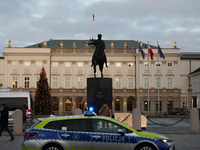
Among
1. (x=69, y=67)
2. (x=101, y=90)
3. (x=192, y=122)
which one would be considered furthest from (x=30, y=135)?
(x=69, y=67)

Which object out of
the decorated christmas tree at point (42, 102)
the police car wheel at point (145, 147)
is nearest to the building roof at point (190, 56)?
the decorated christmas tree at point (42, 102)

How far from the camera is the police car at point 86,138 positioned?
9250 mm

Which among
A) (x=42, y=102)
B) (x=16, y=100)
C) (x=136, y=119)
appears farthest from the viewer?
(x=42, y=102)

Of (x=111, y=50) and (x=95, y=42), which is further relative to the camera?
(x=111, y=50)

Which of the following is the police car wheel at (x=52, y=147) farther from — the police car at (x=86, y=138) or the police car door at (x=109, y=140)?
the police car door at (x=109, y=140)

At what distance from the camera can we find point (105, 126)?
9.55 metres

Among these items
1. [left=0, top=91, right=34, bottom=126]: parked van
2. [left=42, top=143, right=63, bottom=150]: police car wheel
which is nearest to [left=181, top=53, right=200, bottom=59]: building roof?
[left=0, top=91, right=34, bottom=126]: parked van

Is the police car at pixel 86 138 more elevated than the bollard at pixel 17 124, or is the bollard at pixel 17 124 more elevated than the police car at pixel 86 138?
the police car at pixel 86 138

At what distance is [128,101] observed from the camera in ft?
234

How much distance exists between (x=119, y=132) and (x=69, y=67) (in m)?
60.6

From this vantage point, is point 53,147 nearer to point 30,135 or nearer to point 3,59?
point 30,135

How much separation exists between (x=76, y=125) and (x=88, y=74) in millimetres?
59817

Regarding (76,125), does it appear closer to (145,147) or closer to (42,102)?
(145,147)

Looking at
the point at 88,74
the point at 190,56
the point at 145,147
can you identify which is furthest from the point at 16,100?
the point at 190,56
